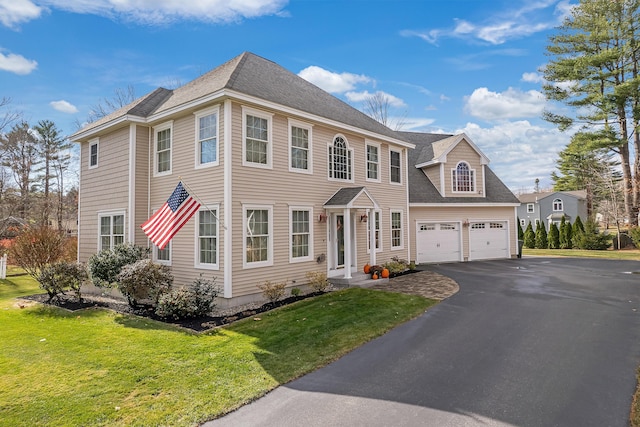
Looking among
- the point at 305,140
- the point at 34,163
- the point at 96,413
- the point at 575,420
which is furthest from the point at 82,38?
the point at 34,163

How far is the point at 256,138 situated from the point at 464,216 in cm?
1415

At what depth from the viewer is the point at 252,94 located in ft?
32.6

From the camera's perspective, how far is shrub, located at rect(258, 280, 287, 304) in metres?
9.78

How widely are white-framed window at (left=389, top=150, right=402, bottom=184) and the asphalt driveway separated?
25.9ft

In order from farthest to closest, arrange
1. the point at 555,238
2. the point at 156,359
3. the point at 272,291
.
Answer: the point at 555,238
the point at 272,291
the point at 156,359

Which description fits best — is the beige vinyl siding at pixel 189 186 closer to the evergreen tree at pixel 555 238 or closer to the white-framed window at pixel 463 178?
the white-framed window at pixel 463 178

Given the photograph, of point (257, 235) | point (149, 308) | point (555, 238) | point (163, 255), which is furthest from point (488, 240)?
point (149, 308)

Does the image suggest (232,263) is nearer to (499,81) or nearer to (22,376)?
(22,376)

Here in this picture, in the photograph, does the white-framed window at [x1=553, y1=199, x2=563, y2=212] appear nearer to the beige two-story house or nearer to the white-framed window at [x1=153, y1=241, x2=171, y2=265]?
the beige two-story house

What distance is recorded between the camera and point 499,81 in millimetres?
18828

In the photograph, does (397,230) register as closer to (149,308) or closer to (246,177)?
(246,177)

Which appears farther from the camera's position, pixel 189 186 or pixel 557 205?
pixel 557 205

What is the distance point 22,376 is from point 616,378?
934cm

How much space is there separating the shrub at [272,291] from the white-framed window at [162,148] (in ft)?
16.4
